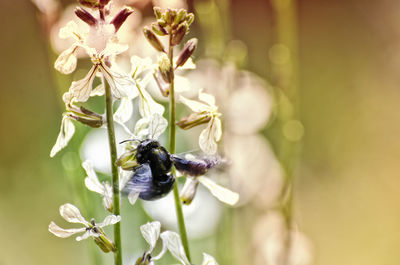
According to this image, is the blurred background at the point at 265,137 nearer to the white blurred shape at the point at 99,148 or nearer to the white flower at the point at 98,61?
the white blurred shape at the point at 99,148

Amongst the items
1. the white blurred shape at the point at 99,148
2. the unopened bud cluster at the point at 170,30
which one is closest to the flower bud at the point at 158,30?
the unopened bud cluster at the point at 170,30

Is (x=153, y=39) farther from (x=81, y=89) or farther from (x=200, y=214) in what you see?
(x=200, y=214)

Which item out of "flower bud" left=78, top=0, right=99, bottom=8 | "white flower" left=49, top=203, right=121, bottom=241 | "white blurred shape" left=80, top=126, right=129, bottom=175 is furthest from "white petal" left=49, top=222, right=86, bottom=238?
"white blurred shape" left=80, top=126, right=129, bottom=175

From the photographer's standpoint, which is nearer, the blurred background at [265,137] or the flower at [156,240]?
the flower at [156,240]

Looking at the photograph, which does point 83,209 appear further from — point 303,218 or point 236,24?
point 236,24

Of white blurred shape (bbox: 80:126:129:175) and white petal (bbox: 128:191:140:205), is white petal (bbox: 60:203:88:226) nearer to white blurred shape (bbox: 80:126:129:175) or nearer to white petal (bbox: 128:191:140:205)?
white petal (bbox: 128:191:140:205)

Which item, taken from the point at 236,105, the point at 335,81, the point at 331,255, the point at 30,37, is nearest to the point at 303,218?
the point at 331,255
